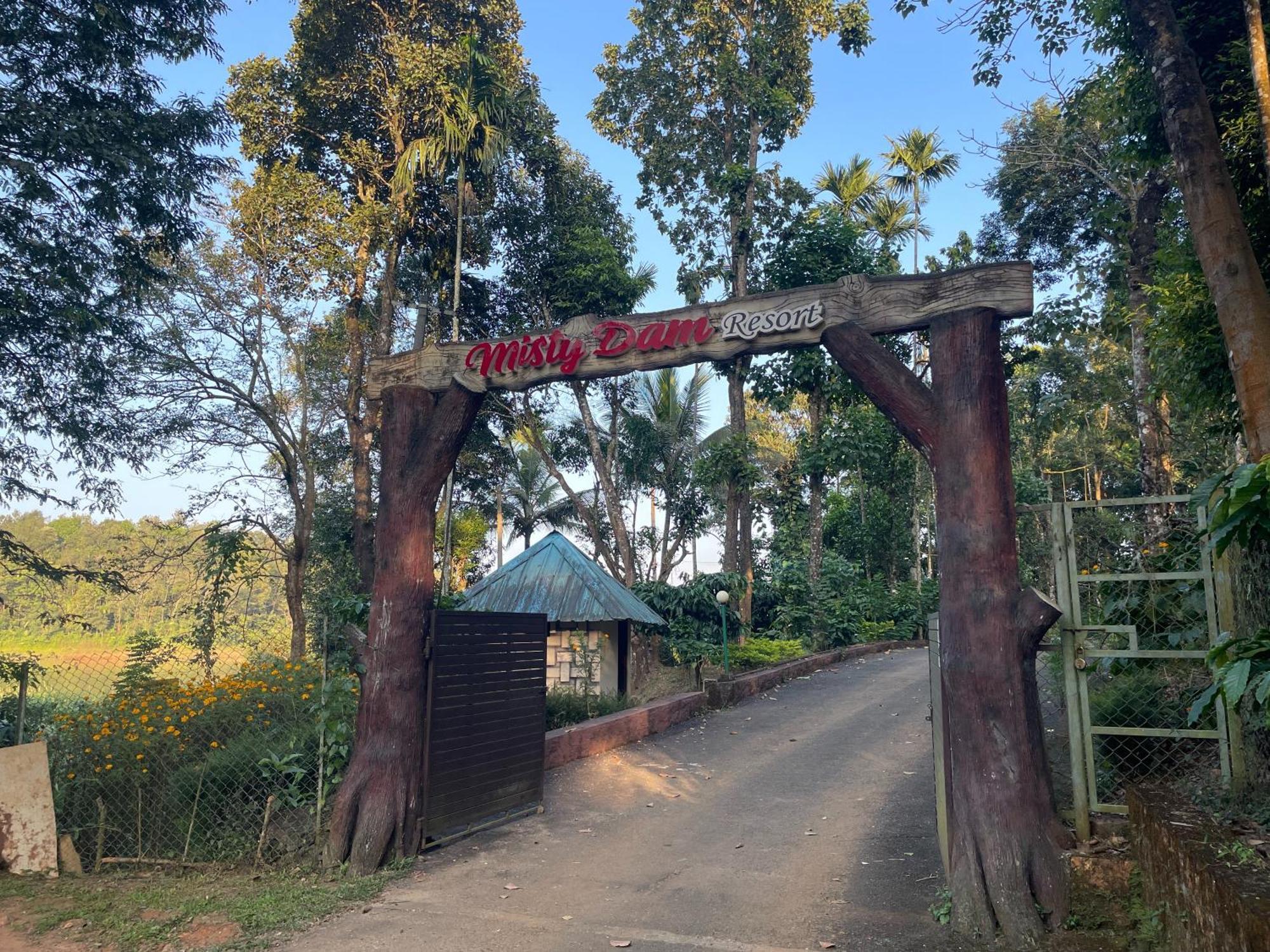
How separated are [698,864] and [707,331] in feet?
13.3

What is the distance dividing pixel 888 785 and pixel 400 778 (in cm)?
503

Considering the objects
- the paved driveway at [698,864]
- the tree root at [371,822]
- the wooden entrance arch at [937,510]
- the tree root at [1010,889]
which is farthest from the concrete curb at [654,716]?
the tree root at [1010,889]

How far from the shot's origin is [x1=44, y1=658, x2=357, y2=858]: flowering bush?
6816 millimetres

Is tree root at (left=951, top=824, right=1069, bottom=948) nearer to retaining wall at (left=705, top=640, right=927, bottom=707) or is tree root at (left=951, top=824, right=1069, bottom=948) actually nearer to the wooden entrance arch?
the wooden entrance arch

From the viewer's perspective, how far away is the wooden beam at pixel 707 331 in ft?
18.3

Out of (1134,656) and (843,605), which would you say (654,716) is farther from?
(843,605)

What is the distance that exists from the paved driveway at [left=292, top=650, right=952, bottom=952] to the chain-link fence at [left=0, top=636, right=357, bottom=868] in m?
1.26

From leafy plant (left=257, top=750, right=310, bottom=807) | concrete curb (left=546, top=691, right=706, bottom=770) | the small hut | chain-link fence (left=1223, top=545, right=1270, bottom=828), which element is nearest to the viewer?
chain-link fence (left=1223, top=545, right=1270, bottom=828)

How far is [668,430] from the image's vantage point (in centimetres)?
2842

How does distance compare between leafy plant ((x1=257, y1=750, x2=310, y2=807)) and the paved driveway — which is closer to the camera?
the paved driveway

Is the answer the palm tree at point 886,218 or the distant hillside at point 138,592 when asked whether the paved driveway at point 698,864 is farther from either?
the palm tree at point 886,218

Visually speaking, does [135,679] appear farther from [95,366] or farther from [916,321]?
[916,321]

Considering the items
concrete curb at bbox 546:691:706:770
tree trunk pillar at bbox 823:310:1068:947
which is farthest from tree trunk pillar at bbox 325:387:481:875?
tree trunk pillar at bbox 823:310:1068:947

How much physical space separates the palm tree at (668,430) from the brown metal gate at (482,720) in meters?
19.6
